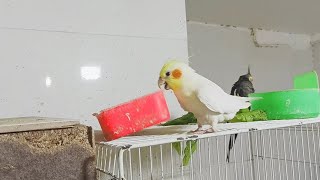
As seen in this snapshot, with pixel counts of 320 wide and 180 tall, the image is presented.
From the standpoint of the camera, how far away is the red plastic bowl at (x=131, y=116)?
501 mm

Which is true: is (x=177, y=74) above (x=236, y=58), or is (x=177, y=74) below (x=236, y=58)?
below

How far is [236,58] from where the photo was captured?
1.70 m

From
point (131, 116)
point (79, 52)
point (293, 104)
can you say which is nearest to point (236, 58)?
point (293, 104)

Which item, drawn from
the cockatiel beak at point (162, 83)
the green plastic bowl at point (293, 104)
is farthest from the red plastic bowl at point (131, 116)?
the green plastic bowl at point (293, 104)

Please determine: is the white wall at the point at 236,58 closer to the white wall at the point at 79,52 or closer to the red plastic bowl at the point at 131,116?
the white wall at the point at 79,52

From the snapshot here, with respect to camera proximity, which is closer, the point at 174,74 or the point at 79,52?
the point at 174,74

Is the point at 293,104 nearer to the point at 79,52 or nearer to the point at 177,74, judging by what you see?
the point at 177,74

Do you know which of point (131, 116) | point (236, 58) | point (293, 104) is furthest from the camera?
point (236, 58)

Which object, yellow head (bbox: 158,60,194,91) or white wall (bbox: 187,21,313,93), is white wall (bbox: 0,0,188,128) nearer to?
yellow head (bbox: 158,60,194,91)

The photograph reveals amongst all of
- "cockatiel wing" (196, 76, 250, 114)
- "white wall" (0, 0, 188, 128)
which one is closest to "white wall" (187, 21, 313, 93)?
"white wall" (0, 0, 188, 128)

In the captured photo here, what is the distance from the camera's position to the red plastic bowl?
1.64 feet

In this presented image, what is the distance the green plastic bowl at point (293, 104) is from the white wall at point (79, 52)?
24cm

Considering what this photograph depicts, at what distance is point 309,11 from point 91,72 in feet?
3.94

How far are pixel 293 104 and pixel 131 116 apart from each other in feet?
1.37
